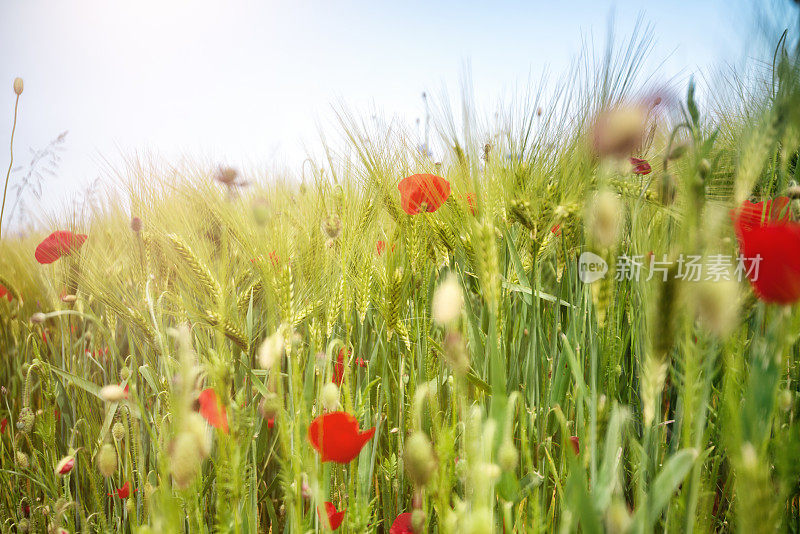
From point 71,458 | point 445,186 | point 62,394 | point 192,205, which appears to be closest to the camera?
point 71,458

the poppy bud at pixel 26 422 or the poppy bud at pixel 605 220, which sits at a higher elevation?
the poppy bud at pixel 605 220

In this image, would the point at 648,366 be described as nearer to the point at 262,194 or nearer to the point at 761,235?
the point at 761,235

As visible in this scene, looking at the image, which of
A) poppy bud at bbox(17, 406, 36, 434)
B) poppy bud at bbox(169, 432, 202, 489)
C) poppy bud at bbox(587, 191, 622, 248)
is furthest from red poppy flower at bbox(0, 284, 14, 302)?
poppy bud at bbox(587, 191, 622, 248)

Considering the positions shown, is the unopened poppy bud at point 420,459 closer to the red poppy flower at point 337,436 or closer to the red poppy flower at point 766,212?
Answer: the red poppy flower at point 337,436

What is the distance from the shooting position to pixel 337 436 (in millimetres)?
521

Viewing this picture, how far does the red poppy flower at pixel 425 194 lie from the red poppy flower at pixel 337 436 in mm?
446

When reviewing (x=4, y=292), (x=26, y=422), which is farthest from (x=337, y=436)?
(x=4, y=292)

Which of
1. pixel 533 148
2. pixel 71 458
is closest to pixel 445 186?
pixel 533 148

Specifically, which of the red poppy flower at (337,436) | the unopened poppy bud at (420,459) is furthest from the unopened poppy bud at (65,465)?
the unopened poppy bud at (420,459)

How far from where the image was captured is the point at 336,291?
739mm

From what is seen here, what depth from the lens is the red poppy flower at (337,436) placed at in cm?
51

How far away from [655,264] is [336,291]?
46 cm

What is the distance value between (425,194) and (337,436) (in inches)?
19.3

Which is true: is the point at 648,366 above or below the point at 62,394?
above
